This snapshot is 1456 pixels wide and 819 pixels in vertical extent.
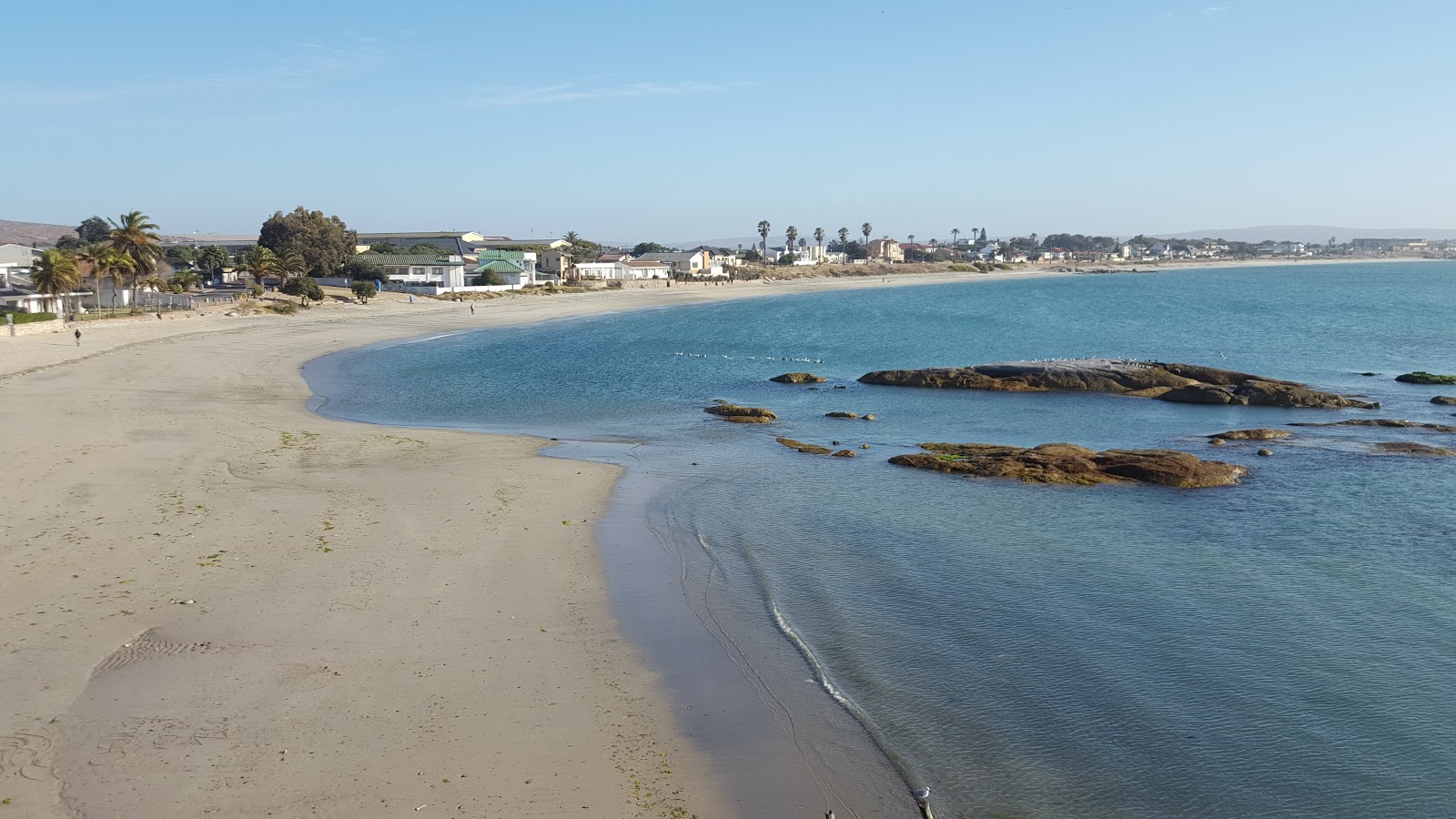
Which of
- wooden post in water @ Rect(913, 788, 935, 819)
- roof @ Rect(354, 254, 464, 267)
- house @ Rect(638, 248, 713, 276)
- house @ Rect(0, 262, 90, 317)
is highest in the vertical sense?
house @ Rect(638, 248, 713, 276)

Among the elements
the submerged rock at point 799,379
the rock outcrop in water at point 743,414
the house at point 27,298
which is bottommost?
the rock outcrop in water at point 743,414

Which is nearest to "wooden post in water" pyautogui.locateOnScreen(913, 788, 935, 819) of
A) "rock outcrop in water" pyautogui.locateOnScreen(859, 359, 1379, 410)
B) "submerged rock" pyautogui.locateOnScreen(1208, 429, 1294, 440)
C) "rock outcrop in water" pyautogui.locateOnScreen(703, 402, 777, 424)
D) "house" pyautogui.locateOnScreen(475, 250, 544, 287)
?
"submerged rock" pyautogui.locateOnScreen(1208, 429, 1294, 440)

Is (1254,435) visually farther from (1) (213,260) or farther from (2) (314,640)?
(1) (213,260)

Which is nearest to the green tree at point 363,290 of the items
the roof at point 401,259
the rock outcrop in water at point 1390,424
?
the roof at point 401,259

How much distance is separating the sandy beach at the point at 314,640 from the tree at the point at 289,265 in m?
61.9

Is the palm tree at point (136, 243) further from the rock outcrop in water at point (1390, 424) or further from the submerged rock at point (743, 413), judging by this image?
the rock outcrop in water at point (1390, 424)

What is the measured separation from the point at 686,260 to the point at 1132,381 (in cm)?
13307

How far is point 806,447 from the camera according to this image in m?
30.7

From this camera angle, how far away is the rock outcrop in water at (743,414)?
1433 inches

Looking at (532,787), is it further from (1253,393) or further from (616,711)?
(1253,393)

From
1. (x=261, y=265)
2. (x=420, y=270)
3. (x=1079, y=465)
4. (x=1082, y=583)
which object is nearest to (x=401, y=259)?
(x=420, y=270)

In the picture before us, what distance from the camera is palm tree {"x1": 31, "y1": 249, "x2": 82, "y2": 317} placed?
57500mm

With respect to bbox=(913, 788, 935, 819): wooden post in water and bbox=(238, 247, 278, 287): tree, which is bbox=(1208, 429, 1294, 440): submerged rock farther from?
bbox=(238, 247, 278, 287): tree

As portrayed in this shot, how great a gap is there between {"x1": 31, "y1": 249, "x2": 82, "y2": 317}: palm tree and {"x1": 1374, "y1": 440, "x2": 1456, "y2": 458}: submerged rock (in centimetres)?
6557
